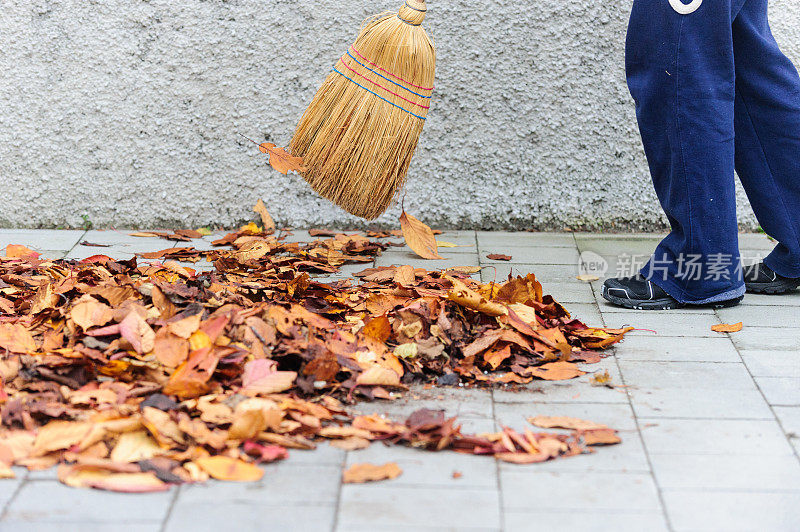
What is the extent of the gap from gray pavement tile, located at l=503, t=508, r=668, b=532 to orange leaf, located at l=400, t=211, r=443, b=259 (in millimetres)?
1825

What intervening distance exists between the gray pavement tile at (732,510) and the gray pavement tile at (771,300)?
1.34 metres

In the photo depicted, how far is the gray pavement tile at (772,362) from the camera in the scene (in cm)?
228

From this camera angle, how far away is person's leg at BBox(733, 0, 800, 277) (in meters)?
2.67

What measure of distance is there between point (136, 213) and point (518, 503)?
267cm

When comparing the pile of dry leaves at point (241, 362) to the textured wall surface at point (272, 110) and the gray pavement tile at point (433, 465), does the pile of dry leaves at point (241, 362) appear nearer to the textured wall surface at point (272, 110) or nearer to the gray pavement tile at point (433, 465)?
the gray pavement tile at point (433, 465)

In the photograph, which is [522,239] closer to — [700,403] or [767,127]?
[767,127]

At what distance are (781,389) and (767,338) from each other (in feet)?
1.34

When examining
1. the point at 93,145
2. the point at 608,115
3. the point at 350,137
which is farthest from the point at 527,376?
the point at 93,145

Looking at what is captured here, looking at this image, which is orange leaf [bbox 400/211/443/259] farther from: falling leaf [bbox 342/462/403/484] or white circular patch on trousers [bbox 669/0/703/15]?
falling leaf [bbox 342/462/403/484]

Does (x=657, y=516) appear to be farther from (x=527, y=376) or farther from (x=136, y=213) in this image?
(x=136, y=213)

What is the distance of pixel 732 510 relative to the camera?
1.63m

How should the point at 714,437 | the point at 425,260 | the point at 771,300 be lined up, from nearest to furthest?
1. the point at 714,437
2. the point at 771,300
3. the point at 425,260

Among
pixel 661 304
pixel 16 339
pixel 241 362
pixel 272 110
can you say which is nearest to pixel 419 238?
pixel 272 110

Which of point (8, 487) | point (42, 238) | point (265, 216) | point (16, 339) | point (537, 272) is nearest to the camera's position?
point (8, 487)
